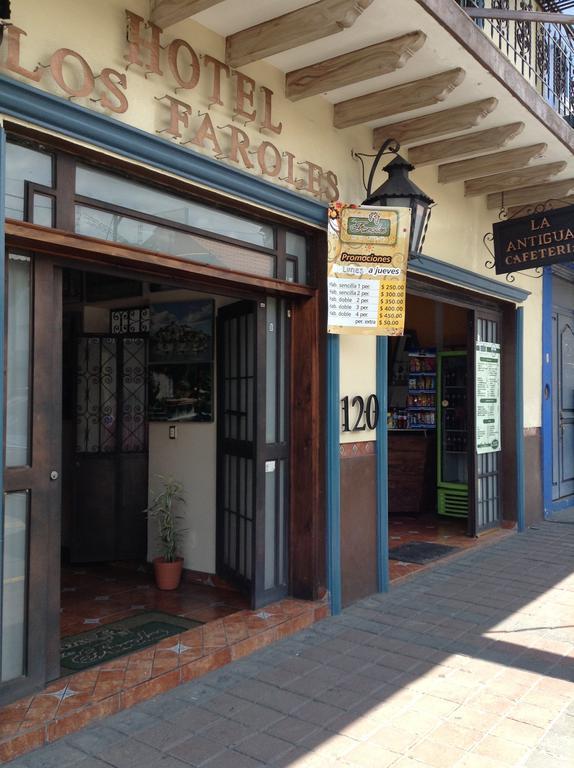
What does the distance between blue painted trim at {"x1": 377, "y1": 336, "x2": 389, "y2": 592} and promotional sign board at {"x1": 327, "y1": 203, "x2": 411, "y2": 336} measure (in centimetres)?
63

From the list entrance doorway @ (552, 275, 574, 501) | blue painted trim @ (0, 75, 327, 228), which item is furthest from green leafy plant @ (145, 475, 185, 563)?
entrance doorway @ (552, 275, 574, 501)

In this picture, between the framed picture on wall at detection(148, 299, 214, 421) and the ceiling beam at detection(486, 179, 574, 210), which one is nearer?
the framed picture on wall at detection(148, 299, 214, 421)

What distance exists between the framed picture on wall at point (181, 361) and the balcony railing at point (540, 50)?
11.6 feet

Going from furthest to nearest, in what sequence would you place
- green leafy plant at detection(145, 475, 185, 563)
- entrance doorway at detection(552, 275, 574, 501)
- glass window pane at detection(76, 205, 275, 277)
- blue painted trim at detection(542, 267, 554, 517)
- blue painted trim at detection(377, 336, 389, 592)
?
entrance doorway at detection(552, 275, 574, 501)
blue painted trim at detection(542, 267, 554, 517)
blue painted trim at detection(377, 336, 389, 592)
green leafy plant at detection(145, 475, 185, 563)
glass window pane at detection(76, 205, 275, 277)

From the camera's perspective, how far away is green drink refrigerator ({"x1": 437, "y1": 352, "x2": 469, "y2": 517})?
351 inches

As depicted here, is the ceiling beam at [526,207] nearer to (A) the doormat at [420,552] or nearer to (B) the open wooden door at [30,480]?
(A) the doormat at [420,552]

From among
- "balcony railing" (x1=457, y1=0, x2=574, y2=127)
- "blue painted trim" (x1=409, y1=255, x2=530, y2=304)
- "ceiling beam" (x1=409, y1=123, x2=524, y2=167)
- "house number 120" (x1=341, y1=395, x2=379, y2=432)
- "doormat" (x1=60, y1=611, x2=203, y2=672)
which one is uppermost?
"balcony railing" (x1=457, y1=0, x2=574, y2=127)

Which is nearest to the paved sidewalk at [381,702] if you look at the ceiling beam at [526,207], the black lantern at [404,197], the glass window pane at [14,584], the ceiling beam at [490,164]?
the glass window pane at [14,584]

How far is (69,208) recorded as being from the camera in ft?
11.6

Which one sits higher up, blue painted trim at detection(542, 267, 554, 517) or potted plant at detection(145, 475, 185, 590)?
blue painted trim at detection(542, 267, 554, 517)

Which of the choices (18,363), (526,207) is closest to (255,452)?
(18,363)

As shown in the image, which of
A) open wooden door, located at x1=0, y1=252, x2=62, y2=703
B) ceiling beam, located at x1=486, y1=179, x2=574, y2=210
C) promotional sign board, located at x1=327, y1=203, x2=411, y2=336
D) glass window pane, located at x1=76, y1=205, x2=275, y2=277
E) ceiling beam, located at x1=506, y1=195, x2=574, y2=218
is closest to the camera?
open wooden door, located at x1=0, y1=252, x2=62, y2=703

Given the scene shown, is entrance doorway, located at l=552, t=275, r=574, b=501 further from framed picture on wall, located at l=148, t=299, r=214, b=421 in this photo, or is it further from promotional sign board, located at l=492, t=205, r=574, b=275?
framed picture on wall, located at l=148, t=299, r=214, b=421

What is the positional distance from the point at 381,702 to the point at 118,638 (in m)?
1.77
